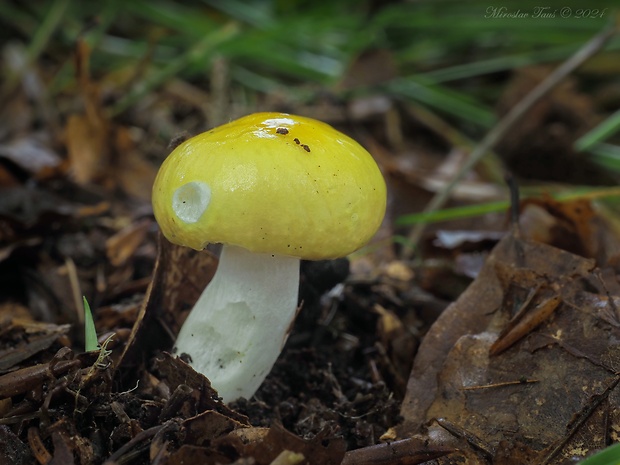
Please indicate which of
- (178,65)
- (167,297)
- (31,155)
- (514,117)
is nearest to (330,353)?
(167,297)

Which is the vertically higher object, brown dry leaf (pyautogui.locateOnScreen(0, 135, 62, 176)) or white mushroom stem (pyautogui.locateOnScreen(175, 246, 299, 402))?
brown dry leaf (pyautogui.locateOnScreen(0, 135, 62, 176))

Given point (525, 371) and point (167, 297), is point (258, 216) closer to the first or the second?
point (167, 297)

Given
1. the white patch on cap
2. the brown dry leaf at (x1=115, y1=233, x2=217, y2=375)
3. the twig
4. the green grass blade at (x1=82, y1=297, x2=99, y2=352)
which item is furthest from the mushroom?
the twig

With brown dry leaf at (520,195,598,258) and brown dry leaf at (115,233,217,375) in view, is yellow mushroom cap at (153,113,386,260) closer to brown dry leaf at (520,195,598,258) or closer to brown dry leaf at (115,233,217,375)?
brown dry leaf at (115,233,217,375)

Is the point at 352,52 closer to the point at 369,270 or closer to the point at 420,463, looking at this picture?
the point at 369,270

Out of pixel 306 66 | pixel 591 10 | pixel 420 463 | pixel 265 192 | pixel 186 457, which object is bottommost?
pixel 420 463

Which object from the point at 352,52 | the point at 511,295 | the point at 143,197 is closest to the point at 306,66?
the point at 352,52

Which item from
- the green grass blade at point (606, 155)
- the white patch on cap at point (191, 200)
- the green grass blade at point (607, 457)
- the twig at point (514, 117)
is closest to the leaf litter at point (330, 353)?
the twig at point (514, 117)

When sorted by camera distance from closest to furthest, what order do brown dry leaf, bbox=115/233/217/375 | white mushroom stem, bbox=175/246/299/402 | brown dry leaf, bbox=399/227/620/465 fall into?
brown dry leaf, bbox=399/227/620/465 → white mushroom stem, bbox=175/246/299/402 → brown dry leaf, bbox=115/233/217/375
